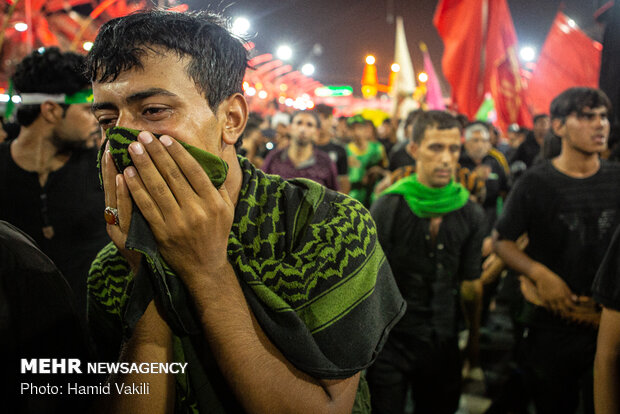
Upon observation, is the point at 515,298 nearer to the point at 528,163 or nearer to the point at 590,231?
the point at 590,231

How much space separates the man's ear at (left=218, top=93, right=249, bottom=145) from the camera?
1.49 m

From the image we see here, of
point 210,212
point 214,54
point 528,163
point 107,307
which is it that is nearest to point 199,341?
point 107,307

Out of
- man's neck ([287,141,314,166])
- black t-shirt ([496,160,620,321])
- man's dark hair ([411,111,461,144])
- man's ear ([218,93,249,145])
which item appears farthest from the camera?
man's neck ([287,141,314,166])

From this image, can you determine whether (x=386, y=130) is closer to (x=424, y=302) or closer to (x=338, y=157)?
(x=338, y=157)

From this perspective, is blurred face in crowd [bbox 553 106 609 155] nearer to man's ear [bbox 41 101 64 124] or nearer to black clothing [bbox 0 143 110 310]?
black clothing [bbox 0 143 110 310]

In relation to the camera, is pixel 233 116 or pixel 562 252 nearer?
pixel 233 116

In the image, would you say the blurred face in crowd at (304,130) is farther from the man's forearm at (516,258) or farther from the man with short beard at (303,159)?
the man's forearm at (516,258)

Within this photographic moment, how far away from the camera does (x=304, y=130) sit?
5.48 m

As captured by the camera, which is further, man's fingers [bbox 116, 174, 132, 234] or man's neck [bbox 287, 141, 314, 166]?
man's neck [bbox 287, 141, 314, 166]

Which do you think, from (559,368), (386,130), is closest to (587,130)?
(559,368)

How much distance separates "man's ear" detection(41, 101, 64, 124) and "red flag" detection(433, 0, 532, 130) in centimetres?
598

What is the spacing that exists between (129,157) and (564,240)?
302cm

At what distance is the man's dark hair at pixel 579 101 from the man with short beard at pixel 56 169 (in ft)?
11.1

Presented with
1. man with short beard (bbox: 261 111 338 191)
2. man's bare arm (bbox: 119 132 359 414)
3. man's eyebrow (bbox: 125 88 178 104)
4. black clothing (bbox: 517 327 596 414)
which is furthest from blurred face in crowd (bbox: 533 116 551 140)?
man's eyebrow (bbox: 125 88 178 104)
